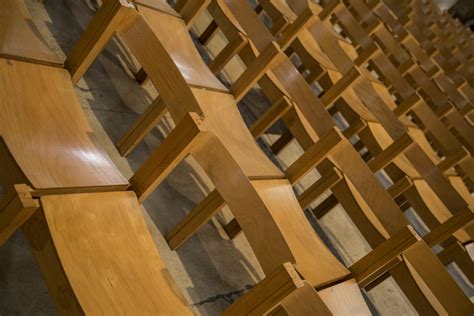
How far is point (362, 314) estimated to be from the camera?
1.82 ft

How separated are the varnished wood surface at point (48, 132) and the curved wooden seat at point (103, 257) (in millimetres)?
20

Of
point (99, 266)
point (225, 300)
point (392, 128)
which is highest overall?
point (392, 128)

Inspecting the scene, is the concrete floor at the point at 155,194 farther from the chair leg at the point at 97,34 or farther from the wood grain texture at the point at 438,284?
the wood grain texture at the point at 438,284

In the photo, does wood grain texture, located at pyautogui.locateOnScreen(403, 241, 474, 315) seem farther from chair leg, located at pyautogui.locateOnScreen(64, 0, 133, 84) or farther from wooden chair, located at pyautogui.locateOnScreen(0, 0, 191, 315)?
chair leg, located at pyautogui.locateOnScreen(64, 0, 133, 84)

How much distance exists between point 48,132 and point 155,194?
0.26m

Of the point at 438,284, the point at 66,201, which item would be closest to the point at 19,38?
the point at 66,201

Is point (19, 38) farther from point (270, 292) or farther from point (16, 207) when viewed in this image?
point (270, 292)

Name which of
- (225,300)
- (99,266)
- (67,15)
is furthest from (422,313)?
A: (67,15)

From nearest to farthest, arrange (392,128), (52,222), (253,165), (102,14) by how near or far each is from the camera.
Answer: (52,222), (102,14), (253,165), (392,128)

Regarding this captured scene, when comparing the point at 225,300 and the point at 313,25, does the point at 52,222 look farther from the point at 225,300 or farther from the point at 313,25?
the point at 313,25

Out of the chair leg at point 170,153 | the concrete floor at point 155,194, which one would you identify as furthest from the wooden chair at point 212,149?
the concrete floor at point 155,194

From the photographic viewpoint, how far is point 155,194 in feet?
2.29

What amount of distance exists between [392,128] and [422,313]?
0.37 meters

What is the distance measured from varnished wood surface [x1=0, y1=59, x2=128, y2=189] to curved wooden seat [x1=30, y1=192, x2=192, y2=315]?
0.07 feet
